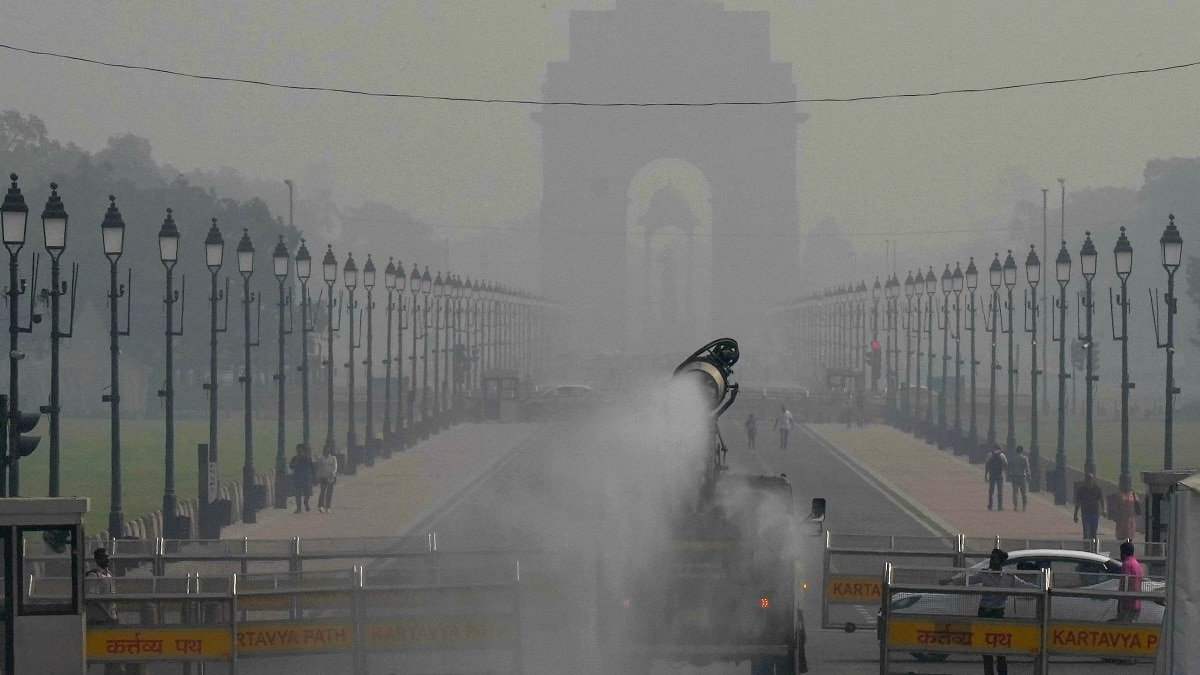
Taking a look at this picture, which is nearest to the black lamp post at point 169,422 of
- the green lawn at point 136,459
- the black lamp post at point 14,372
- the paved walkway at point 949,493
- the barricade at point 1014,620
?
the green lawn at point 136,459

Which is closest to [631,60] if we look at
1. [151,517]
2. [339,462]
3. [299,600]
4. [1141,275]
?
[1141,275]

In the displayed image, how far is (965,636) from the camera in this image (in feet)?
66.2

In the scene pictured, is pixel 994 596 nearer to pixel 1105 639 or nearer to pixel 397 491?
pixel 1105 639

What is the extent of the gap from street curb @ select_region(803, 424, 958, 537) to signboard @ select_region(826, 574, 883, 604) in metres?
8.65

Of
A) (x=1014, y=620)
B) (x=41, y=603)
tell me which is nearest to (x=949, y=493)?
(x=1014, y=620)

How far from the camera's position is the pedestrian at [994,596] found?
67.1 ft

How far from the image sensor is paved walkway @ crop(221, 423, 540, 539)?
4122 centimetres

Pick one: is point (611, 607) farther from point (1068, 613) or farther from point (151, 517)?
point (151, 517)

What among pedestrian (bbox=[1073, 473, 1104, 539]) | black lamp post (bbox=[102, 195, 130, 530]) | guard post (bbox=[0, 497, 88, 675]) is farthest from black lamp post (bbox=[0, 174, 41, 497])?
pedestrian (bbox=[1073, 473, 1104, 539])

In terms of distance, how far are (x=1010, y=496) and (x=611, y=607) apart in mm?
32337

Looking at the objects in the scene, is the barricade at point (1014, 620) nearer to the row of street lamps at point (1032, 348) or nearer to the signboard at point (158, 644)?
the signboard at point (158, 644)

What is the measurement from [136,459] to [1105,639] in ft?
161

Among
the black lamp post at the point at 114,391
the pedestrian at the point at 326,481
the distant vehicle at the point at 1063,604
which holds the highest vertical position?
the black lamp post at the point at 114,391

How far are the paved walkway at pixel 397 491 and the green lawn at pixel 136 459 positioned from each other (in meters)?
3.24
